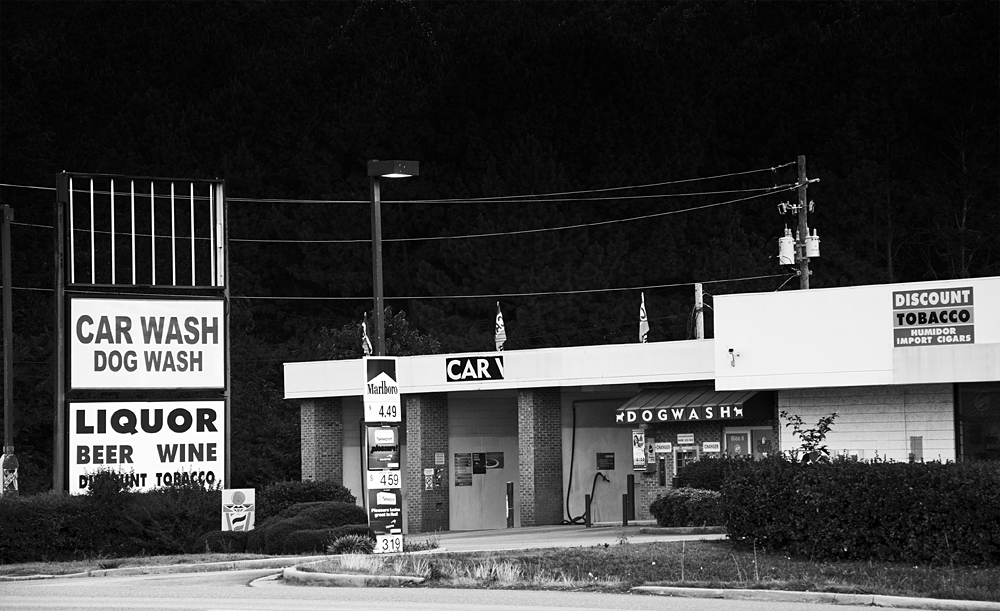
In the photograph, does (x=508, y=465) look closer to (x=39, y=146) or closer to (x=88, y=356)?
(x=88, y=356)

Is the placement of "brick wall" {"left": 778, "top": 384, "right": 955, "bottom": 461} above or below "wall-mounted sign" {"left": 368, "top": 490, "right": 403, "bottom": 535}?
above

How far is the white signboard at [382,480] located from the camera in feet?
78.9

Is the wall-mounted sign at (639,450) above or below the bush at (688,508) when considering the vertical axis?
above

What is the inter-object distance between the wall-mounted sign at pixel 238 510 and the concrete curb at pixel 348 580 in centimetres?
808

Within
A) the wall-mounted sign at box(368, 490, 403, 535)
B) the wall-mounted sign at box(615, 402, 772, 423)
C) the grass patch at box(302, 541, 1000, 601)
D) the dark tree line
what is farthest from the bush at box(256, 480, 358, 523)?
the dark tree line

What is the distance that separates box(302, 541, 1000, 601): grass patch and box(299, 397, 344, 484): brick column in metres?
21.0

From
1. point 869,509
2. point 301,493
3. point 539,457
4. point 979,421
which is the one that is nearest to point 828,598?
point 869,509

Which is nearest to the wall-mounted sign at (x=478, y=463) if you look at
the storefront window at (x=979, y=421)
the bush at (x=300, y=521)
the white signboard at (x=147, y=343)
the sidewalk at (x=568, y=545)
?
the sidewalk at (x=568, y=545)

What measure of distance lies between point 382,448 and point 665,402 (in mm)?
14803

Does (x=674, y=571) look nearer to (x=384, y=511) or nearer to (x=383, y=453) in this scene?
(x=384, y=511)

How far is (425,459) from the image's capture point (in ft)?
141

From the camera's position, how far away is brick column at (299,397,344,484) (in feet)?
146

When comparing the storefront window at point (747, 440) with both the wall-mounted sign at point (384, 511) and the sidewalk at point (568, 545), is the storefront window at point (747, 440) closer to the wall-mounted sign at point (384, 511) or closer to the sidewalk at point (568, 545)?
the sidewalk at point (568, 545)

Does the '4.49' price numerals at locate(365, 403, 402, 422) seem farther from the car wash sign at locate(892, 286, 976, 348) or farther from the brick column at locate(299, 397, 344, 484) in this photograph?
the brick column at locate(299, 397, 344, 484)
